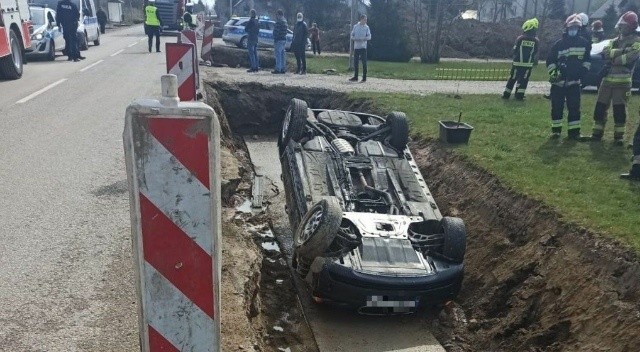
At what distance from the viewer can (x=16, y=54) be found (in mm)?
12969

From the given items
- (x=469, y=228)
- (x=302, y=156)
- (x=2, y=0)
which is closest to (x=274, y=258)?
(x=302, y=156)

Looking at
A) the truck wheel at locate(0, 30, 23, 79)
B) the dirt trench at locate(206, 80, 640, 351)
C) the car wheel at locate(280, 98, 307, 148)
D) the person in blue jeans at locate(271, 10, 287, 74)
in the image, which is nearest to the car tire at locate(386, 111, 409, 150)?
the dirt trench at locate(206, 80, 640, 351)

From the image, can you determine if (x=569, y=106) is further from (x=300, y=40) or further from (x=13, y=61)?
(x=13, y=61)

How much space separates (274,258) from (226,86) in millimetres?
7508

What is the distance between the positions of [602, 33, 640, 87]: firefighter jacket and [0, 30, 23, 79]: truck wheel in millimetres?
12545

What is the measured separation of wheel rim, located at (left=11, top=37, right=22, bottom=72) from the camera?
1277cm

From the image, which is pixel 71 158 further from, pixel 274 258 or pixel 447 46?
pixel 447 46

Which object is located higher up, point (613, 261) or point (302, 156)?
point (302, 156)

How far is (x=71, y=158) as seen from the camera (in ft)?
22.7

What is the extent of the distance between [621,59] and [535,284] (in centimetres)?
463

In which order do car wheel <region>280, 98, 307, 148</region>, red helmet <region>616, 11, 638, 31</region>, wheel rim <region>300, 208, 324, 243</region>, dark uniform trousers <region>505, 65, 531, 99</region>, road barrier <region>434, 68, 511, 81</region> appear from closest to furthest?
wheel rim <region>300, 208, 324, 243</region> < car wheel <region>280, 98, 307, 148</region> < red helmet <region>616, 11, 638, 31</region> < dark uniform trousers <region>505, 65, 531, 99</region> < road barrier <region>434, 68, 511, 81</region>

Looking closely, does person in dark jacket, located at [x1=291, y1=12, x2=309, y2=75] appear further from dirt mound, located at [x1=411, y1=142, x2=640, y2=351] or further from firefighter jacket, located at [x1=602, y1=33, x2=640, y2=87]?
dirt mound, located at [x1=411, y1=142, x2=640, y2=351]

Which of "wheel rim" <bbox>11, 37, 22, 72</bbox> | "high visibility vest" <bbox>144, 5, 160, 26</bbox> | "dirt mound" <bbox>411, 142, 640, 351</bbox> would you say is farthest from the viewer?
"high visibility vest" <bbox>144, 5, 160, 26</bbox>

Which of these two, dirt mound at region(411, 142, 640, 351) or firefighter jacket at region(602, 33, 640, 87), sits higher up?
firefighter jacket at region(602, 33, 640, 87)
